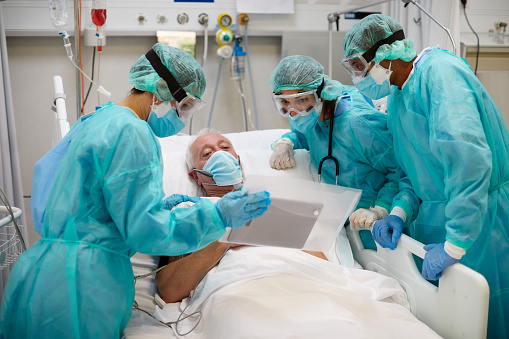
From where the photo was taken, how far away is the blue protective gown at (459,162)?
1405mm

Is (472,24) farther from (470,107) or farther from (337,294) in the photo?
(337,294)

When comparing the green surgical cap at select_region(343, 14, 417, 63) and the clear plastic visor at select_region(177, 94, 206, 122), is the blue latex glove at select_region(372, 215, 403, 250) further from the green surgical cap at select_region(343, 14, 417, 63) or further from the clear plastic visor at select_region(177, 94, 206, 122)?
the clear plastic visor at select_region(177, 94, 206, 122)

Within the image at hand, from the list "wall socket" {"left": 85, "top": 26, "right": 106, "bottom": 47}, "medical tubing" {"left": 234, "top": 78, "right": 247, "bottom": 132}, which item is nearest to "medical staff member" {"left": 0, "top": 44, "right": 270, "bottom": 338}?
"wall socket" {"left": 85, "top": 26, "right": 106, "bottom": 47}

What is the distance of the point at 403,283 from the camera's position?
1.73 metres

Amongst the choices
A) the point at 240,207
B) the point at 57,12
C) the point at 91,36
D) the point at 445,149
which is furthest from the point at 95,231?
the point at 91,36

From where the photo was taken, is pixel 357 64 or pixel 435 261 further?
pixel 357 64

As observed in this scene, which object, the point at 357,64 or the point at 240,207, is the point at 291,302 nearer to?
the point at 240,207

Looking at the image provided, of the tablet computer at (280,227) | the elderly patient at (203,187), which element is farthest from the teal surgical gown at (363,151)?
the tablet computer at (280,227)

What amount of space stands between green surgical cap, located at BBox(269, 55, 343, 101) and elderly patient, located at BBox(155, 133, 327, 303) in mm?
425

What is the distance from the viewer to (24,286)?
1.31 meters

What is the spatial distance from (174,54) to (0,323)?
94 cm

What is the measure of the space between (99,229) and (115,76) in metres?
1.95

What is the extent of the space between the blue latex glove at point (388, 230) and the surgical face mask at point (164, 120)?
0.82 meters

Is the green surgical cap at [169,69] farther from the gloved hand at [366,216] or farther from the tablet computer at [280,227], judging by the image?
the gloved hand at [366,216]
